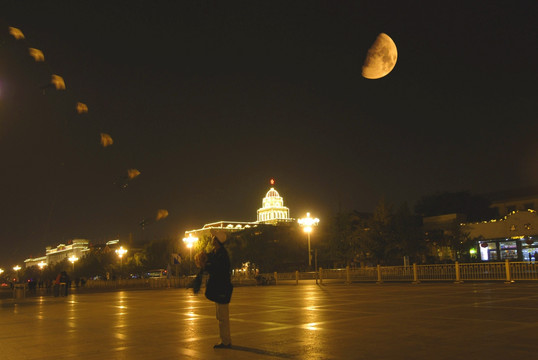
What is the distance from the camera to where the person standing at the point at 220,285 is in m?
8.27

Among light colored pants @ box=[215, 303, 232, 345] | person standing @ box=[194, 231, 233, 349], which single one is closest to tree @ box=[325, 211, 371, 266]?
person standing @ box=[194, 231, 233, 349]

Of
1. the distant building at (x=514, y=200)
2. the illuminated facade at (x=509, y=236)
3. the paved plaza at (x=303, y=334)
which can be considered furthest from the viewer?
the distant building at (x=514, y=200)

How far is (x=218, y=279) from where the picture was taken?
8.34m

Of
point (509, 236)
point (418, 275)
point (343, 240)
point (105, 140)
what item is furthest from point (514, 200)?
point (105, 140)

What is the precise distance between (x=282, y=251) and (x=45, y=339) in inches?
2567

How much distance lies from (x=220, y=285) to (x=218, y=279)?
0.34 feet

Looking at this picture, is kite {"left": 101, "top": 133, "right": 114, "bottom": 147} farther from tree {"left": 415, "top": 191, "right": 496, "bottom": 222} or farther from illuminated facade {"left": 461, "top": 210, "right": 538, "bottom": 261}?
tree {"left": 415, "top": 191, "right": 496, "bottom": 222}

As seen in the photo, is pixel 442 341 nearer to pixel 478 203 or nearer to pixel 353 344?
pixel 353 344

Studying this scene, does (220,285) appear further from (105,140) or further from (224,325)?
(105,140)

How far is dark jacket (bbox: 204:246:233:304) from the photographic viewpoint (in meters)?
8.29

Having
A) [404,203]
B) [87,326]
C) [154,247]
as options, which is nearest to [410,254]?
[404,203]

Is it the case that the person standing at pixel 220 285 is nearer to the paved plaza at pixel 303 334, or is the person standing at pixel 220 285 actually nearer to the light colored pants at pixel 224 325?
the light colored pants at pixel 224 325

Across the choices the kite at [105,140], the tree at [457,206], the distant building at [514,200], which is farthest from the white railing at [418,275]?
the tree at [457,206]

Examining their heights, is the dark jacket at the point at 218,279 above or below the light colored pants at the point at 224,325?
above
